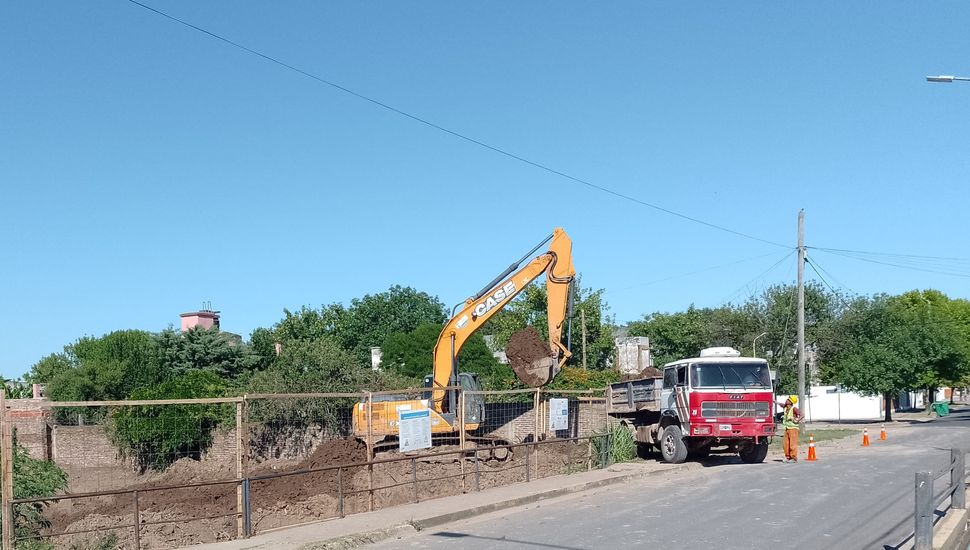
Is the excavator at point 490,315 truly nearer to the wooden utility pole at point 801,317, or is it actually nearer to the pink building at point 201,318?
the wooden utility pole at point 801,317

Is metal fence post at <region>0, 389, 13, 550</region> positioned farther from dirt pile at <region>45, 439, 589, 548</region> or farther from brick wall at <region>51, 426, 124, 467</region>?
brick wall at <region>51, 426, 124, 467</region>

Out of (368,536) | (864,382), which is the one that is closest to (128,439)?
(368,536)

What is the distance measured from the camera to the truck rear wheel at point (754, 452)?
24188 mm

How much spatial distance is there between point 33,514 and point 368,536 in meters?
4.47

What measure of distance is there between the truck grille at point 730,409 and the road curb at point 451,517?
2595mm

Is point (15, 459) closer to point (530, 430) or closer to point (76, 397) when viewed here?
point (530, 430)

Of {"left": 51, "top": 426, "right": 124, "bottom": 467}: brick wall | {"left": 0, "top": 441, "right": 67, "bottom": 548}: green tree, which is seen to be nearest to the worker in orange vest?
{"left": 51, "top": 426, "right": 124, "bottom": 467}: brick wall

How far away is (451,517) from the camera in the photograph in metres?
14.7

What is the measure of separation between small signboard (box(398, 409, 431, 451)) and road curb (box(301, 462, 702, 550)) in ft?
6.37

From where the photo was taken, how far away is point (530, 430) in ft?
75.6

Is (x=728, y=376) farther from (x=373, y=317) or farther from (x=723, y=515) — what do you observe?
(x=373, y=317)

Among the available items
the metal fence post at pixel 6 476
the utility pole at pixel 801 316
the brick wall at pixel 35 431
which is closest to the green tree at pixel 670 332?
the utility pole at pixel 801 316

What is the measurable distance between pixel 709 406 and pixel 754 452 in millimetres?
2497

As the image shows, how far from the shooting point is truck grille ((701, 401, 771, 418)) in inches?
904
